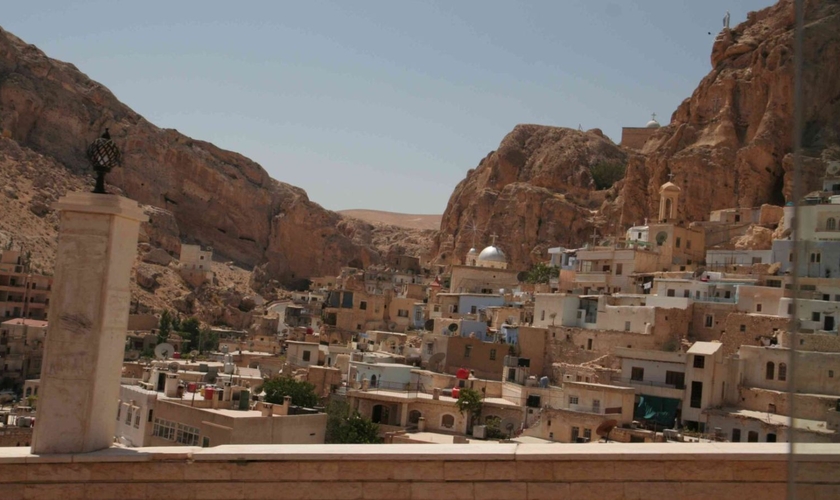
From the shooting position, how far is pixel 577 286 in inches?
A: 1355

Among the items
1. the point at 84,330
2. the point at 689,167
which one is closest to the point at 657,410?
the point at 84,330

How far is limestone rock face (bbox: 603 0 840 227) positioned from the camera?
40094mm

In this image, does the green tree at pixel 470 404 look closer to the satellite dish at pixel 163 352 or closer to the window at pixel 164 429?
the window at pixel 164 429

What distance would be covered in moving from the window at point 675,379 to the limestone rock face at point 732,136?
49.1 feet

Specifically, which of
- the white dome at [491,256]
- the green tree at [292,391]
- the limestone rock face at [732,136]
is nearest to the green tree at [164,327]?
the white dome at [491,256]

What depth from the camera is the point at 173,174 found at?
6838cm

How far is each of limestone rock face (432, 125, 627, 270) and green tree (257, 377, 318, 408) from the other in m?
27.5

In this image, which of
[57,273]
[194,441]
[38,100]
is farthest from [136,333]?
[57,273]

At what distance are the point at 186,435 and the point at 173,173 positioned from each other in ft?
174

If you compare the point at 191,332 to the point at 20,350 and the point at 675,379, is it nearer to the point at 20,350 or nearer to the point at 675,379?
the point at 20,350

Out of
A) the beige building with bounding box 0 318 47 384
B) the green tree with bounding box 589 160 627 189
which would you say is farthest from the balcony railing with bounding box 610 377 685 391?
the green tree with bounding box 589 160 627 189

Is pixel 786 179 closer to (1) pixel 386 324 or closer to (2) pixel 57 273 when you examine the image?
(1) pixel 386 324

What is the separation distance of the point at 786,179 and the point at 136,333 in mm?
27456

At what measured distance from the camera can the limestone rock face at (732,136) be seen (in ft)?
132
